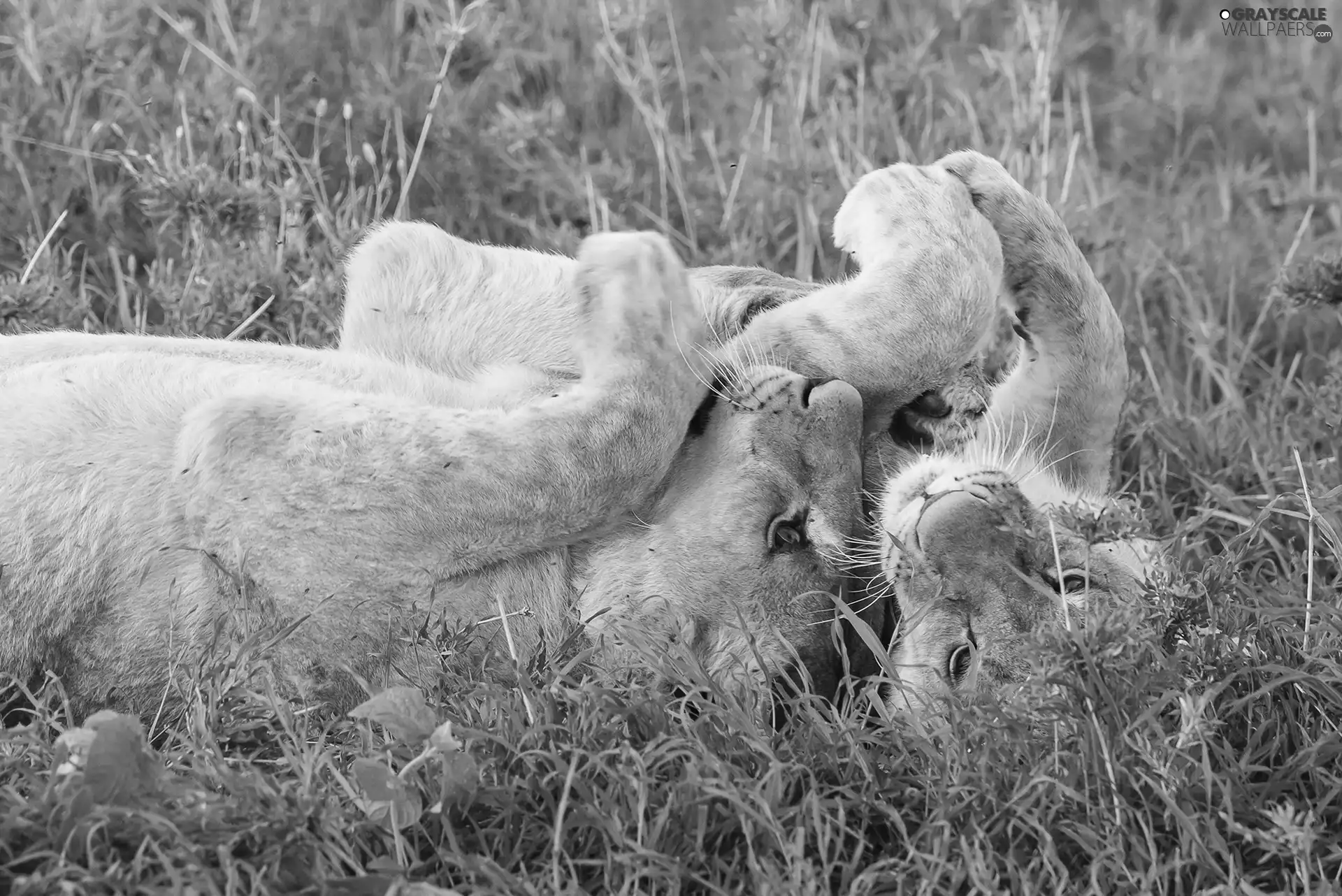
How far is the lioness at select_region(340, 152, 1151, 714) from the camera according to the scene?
2996 millimetres

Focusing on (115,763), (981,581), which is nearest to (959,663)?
(981,581)

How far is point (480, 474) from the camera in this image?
2.95 metres

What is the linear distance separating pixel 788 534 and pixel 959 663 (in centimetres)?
47

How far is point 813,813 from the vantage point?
2549 mm

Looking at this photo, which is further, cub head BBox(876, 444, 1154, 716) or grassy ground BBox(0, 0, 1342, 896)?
cub head BBox(876, 444, 1154, 716)

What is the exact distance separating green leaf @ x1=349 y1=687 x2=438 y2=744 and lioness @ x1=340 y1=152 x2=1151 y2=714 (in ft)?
2.07

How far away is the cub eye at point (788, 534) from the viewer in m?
3.16

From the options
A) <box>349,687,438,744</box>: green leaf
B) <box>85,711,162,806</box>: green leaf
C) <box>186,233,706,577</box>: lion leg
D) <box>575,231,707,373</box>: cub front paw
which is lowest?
<box>349,687,438,744</box>: green leaf

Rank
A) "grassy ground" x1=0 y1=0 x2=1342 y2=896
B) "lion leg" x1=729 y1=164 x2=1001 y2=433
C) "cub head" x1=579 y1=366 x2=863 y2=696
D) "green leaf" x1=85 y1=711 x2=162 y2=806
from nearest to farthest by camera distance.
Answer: "green leaf" x1=85 y1=711 x2=162 y2=806 < "grassy ground" x1=0 y1=0 x2=1342 y2=896 < "cub head" x1=579 y1=366 x2=863 y2=696 < "lion leg" x1=729 y1=164 x2=1001 y2=433

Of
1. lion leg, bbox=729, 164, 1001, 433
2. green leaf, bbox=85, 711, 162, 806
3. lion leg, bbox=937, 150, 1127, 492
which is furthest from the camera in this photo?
lion leg, bbox=937, 150, 1127, 492

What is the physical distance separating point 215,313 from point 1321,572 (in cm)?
319

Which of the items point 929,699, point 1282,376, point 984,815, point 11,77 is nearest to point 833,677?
point 929,699
